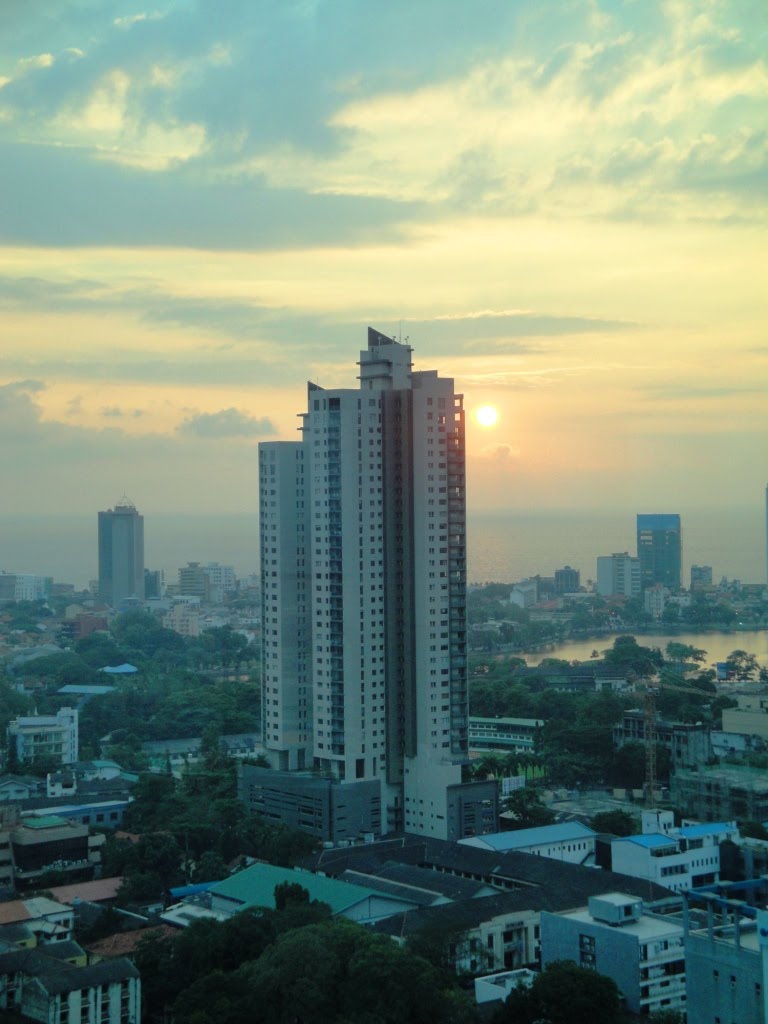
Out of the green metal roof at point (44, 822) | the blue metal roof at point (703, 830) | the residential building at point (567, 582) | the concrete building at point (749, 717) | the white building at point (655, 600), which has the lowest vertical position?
the green metal roof at point (44, 822)

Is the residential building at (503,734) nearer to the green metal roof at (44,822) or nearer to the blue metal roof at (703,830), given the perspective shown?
the blue metal roof at (703,830)

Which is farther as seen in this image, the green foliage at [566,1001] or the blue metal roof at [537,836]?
the blue metal roof at [537,836]

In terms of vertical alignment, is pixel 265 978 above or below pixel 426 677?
below

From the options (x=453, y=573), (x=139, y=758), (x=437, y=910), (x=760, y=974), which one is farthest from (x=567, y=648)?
(x=760, y=974)

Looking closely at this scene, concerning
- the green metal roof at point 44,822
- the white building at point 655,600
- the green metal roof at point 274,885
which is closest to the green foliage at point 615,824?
the green metal roof at point 274,885

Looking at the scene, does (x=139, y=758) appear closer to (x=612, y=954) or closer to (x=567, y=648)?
(x=612, y=954)

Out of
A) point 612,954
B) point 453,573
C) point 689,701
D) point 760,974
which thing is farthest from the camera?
point 689,701

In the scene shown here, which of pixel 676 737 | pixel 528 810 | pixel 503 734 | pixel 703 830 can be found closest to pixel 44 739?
pixel 503 734

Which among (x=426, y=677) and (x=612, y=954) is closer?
(x=612, y=954)
